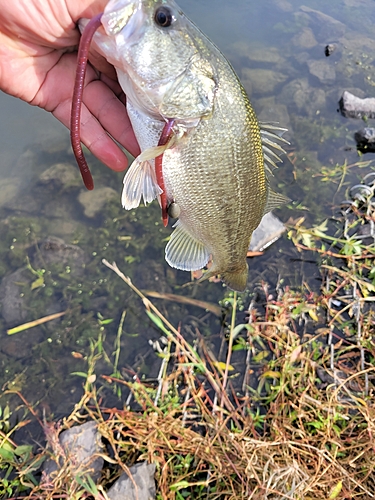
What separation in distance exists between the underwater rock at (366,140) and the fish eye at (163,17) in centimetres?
A: 424

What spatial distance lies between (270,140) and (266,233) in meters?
2.06

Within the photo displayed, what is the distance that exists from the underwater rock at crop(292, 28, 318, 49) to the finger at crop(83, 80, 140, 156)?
5821 millimetres

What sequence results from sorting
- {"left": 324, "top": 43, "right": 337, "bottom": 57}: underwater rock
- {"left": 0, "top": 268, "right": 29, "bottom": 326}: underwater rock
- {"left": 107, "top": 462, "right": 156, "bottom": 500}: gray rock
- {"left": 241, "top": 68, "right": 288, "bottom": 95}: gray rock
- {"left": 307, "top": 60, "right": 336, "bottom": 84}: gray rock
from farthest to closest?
{"left": 324, "top": 43, "right": 337, "bottom": 57}: underwater rock < {"left": 307, "top": 60, "right": 336, "bottom": 84}: gray rock < {"left": 241, "top": 68, "right": 288, "bottom": 95}: gray rock < {"left": 0, "top": 268, "right": 29, "bottom": 326}: underwater rock < {"left": 107, "top": 462, "right": 156, "bottom": 500}: gray rock

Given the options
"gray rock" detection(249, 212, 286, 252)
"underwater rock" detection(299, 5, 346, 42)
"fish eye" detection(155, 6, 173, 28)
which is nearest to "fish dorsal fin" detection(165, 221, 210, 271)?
"fish eye" detection(155, 6, 173, 28)

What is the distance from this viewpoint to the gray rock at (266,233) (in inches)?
157

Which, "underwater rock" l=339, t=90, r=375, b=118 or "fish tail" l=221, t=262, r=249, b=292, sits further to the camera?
Answer: "underwater rock" l=339, t=90, r=375, b=118

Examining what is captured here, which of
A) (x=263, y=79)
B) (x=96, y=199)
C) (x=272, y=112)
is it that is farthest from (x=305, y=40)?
(x=96, y=199)

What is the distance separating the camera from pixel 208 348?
3.36 metres

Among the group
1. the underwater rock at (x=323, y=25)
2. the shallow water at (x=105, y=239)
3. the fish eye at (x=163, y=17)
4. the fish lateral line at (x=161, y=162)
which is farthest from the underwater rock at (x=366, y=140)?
the fish eye at (x=163, y=17)

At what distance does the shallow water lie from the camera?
3.39m

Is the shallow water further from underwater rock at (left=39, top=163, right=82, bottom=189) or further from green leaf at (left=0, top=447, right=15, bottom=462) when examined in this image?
green leaf at (left=0, top=447, right=15, bottom=462)

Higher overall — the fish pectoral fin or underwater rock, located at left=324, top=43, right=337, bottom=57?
the fish pectoral fin

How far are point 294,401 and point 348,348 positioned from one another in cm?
68

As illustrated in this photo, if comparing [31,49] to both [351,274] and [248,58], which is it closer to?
[351,274]
